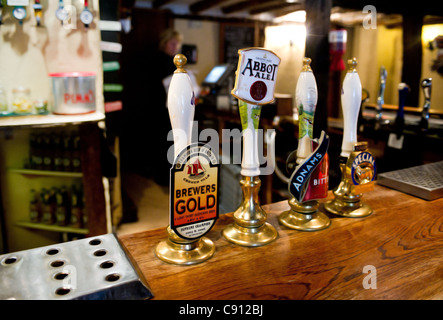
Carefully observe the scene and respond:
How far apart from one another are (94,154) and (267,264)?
6.20 feet

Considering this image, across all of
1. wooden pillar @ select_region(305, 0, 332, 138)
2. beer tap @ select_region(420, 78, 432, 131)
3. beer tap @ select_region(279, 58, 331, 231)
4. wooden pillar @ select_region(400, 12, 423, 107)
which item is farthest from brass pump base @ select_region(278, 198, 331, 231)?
wooden pillar @ select_region(400, 12, 423, 107)

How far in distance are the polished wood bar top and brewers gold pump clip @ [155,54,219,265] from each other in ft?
0.14

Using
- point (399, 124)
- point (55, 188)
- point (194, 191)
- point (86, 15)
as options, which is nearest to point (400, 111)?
point (399, 124)

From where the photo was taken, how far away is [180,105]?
2.72 ft

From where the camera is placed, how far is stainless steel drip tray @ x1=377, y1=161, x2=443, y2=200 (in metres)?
1.31

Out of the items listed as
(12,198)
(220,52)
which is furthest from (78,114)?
(220,52)

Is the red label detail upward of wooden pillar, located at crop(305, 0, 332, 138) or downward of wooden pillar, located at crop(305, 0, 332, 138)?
downward

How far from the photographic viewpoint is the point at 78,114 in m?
2.26

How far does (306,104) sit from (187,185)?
1.36 ft

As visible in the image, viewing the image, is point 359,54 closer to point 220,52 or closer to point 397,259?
point 220,52

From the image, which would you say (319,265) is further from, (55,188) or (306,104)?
(55,188)

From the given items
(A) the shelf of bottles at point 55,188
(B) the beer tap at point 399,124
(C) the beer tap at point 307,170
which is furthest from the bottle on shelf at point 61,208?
(B) the beer tap at point 399,124

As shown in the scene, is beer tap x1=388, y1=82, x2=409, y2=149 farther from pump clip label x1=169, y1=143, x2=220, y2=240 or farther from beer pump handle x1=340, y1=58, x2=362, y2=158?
pump clip label x1=169, y1=143, x2=220, y2=240

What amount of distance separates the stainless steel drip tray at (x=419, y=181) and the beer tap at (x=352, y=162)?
0.89ft
